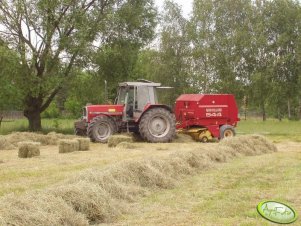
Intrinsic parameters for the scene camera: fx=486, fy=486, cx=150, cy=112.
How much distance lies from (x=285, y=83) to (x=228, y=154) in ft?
84.6

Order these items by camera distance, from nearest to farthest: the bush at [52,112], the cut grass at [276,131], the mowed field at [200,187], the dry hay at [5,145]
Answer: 1. the mowed field at [200,187]
2. the dry hay at [5,145]
3. the cut grass at [276,131]
4. the bush at [52,112]

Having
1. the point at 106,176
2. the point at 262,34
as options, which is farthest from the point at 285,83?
the point at 106,176

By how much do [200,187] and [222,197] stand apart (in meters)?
0.89

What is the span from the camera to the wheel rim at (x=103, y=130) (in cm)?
1683

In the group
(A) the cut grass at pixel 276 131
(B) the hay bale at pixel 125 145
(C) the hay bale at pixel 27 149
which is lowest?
(A) the cut grass at pixel 276 131

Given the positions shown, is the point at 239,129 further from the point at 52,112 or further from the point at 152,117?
the point at 52,112

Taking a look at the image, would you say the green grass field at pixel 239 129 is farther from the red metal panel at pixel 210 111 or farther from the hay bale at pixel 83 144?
the hay bale at pixel 83 144

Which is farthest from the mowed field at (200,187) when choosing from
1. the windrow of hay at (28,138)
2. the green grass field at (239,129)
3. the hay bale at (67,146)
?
the green grass field at (239,129)

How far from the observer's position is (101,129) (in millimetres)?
16922

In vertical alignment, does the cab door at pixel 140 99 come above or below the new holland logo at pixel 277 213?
above

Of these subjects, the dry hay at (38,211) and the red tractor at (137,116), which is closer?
the dry hay at (38,211)

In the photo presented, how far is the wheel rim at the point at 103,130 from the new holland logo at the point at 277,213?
1133cm

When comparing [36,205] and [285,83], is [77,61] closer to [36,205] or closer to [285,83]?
[36,205]

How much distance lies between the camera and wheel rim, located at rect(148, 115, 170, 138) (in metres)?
17.0
